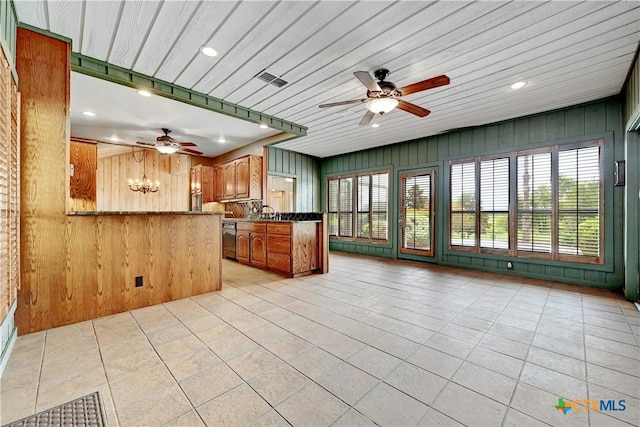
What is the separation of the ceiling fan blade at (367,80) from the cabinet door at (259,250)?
317 centimetres

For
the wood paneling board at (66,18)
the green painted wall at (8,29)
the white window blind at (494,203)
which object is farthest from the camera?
the white window blind at (494,203)

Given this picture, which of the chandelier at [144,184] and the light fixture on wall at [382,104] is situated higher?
the light fixture on wall at [382,104]

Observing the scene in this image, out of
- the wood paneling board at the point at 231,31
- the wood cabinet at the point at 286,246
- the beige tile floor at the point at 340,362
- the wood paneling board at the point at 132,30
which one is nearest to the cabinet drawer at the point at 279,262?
the wood cabinet at the point at 286,246

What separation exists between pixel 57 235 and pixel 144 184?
495 cm

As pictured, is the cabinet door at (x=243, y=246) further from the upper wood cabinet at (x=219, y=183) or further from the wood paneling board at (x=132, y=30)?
the wood paneling board at (x=132, y=30)

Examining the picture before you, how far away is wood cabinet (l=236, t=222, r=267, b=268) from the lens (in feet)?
16.6

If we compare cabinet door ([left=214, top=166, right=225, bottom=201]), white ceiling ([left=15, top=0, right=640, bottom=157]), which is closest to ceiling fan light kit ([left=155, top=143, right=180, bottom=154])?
white ceiling ([left=15, top=0, right=640, bottom=157])

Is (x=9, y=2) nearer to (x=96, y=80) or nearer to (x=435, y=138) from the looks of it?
(x=96, y=80)

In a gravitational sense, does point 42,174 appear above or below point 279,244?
above

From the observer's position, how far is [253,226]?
531 centimetres

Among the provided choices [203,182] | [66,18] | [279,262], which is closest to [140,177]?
[203,182]

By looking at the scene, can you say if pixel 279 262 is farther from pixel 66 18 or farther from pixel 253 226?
pixel 66 18

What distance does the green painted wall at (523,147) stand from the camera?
3846 mm

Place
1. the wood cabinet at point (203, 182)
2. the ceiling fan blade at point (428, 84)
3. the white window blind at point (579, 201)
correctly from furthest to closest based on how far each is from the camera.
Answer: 1. the wood cabinet at point (203, 182)
2. the white window blind at point (579, 201)
3. the ceiling fan blade at point (428, 84)
